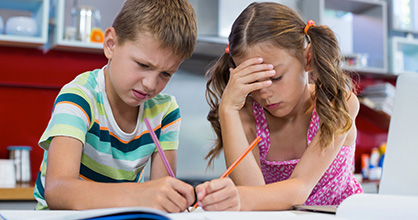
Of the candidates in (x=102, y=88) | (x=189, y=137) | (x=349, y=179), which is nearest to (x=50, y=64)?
(x=189, y=137)

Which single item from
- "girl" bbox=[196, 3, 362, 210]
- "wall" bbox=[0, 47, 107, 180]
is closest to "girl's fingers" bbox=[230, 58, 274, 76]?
"girl" bbox=[196, 3, 362, 210]

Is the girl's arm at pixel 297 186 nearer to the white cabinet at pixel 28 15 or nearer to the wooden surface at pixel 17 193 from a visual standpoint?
the wooden surface at pixel 17 193

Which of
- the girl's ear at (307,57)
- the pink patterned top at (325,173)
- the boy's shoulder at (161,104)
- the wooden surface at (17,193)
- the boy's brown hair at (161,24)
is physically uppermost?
the boy's brown hair at (161,24)

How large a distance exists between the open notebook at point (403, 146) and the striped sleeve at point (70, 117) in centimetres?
64

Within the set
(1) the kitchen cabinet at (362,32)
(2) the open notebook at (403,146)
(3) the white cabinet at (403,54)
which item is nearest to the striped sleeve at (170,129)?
(2) the open notebook at (403,146)

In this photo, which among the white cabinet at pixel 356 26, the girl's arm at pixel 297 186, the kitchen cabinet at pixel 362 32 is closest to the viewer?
the girl's arm at pixel 297 186

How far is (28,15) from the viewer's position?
2125mm

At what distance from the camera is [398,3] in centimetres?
288

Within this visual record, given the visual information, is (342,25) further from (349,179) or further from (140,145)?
(140,145)

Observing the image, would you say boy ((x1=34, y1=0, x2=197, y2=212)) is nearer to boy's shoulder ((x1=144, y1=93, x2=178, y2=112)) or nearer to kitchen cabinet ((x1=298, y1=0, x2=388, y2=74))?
boy's shoulder ((x1=144, y1=93, x2=178, y2=112))

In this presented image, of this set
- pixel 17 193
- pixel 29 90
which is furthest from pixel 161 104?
pixel 29 90

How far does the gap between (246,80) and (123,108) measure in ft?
1.00

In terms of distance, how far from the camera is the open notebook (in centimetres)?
88

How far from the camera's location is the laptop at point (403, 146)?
88cm
